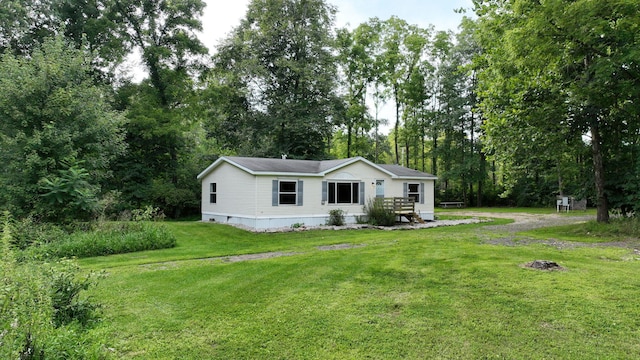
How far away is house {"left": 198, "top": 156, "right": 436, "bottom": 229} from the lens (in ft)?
47.6

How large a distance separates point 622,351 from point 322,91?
78.2 feet

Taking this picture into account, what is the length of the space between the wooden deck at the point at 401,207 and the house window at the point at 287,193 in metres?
3.94

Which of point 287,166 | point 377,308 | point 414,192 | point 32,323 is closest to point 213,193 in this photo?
point 287,166

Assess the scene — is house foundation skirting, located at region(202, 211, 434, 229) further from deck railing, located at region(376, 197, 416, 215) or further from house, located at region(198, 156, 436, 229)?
deck railing, located at region(376, 197, 416, 215)

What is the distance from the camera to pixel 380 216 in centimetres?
1584

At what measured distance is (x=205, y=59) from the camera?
24562 millimetres

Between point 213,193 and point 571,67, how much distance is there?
51.1ft

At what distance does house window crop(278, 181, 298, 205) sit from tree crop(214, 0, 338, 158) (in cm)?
948

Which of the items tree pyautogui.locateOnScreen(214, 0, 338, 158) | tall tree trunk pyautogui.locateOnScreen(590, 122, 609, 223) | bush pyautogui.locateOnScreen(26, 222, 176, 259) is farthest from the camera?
tree pyautogui.locateOnScreen(214, 0, 338, 158)

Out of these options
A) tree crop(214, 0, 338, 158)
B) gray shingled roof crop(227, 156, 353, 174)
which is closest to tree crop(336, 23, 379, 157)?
tree crop(214, 0, 338, 158)

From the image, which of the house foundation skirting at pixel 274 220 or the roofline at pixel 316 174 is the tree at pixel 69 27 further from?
the house foundation skirting at pixel 274 220

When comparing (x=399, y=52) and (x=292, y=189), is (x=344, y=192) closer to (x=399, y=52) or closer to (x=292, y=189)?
(x=292, y=189)

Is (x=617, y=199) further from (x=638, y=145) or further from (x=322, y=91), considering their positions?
(x=322, y=91)

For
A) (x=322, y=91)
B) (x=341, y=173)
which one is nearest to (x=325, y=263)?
(x=341, y=173)
